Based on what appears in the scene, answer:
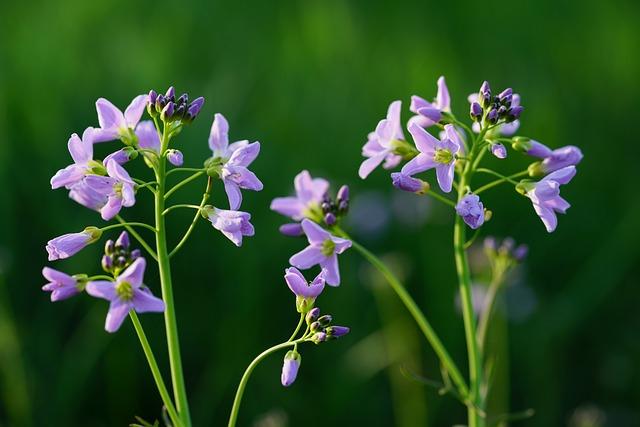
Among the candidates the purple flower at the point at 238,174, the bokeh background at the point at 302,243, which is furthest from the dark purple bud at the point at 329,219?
the bokeh background at the point at 302,243

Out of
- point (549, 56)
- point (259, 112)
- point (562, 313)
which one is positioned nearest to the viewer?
point (562, 313)

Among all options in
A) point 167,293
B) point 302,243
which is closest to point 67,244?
point 167,293

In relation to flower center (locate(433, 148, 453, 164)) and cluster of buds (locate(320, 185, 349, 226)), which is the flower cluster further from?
cluster of buds (locate(320, 185, 349, 226))

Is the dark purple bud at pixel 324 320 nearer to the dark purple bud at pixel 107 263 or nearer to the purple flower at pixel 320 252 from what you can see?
the purple flower at pixel 320 252

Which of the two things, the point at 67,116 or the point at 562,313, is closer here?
the point at 562,313

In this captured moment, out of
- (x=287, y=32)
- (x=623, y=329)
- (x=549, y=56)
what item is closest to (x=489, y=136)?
(x=623, y=329)

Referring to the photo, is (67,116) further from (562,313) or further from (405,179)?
(405,179)
